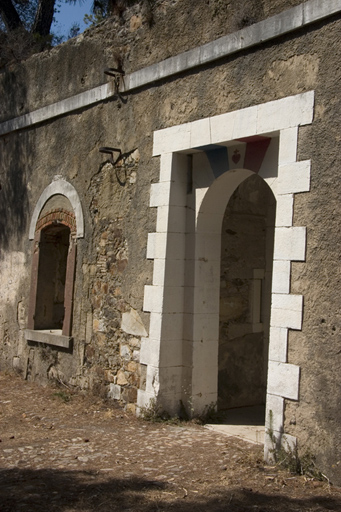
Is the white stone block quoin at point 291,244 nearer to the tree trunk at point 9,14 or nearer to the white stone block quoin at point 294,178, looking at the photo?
the white stone block quoin at point 294,178

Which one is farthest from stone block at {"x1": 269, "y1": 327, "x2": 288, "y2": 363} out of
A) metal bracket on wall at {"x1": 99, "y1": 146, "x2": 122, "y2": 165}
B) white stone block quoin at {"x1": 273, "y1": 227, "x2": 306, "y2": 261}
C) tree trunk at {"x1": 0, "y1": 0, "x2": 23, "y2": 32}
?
tree trunk at {"x1": 0, "y1": 0, "x2": 23, "y2": 32}

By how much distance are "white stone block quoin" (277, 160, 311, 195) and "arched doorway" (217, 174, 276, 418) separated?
2039 millimetres

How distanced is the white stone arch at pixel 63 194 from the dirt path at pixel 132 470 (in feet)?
7.66

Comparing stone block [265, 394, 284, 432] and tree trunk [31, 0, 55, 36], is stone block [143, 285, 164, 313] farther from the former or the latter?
tree trunk [31, 0, 55, 36]

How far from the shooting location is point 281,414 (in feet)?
15.8

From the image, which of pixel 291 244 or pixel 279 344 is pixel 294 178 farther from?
pixel 279 344

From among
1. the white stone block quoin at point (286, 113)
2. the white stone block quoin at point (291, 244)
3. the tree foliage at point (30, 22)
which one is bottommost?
the white stone block quoin at point (291, 244)

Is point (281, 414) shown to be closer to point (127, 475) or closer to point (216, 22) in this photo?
point (127, 475)

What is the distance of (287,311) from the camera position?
488 cm

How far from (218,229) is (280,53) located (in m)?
1.93

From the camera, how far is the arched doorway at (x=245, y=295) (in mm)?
6973

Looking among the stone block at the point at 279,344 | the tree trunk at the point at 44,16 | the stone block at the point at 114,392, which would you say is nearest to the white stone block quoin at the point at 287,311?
the stone block at the point at 279,344

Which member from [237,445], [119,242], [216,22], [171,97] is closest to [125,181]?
[119,242]

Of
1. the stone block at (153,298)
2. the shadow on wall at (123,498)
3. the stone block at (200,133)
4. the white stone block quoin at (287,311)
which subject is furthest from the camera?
the stone block at (153,298)
